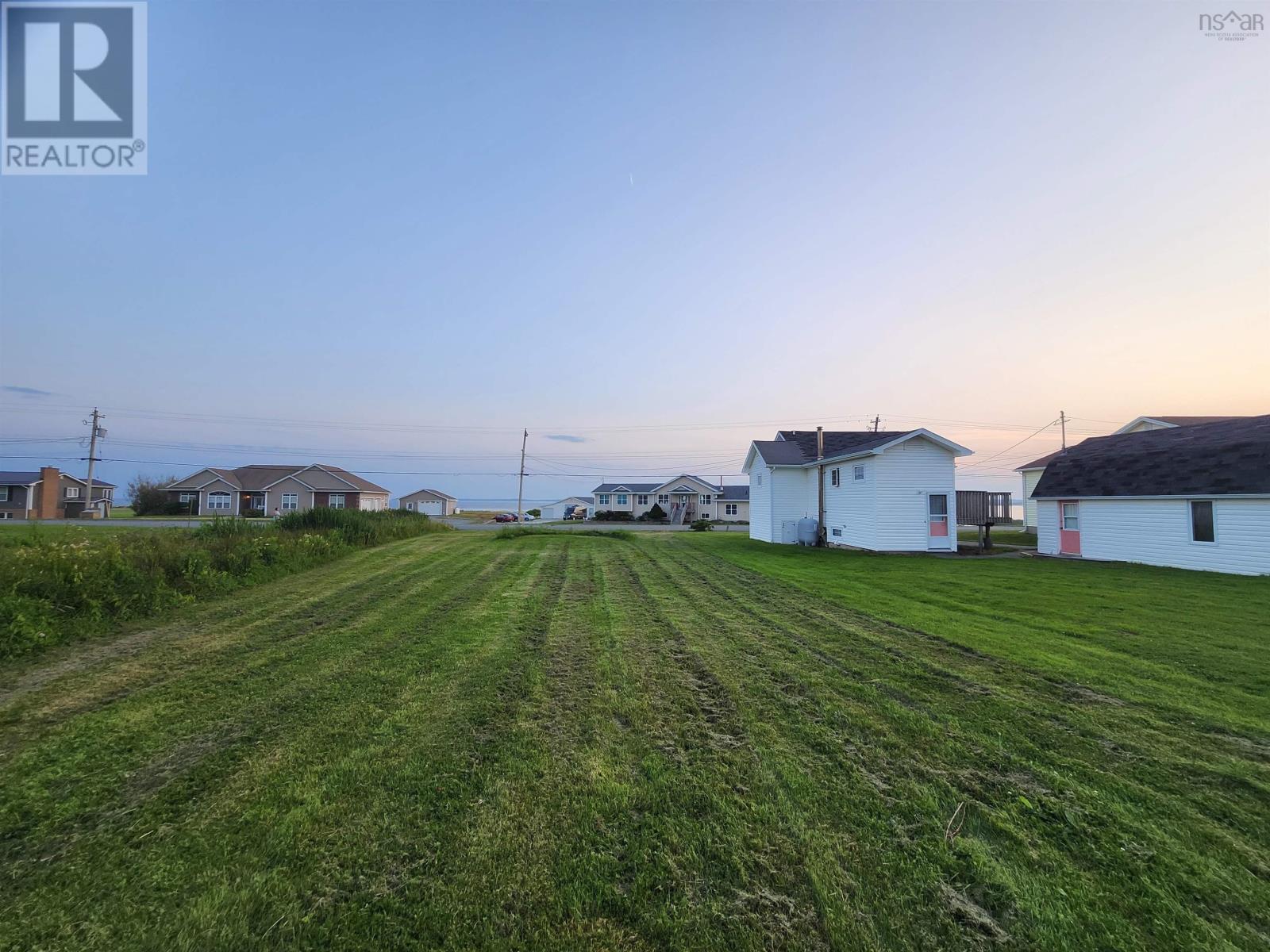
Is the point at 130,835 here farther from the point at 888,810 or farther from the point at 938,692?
the point at 938,692

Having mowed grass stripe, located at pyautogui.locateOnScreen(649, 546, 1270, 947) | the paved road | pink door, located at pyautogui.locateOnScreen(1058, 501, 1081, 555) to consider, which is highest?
pink door, located at pyautogui.locateOnScreen(1058, 501, 1081, 555)

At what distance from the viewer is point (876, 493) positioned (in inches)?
687

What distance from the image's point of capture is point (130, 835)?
2691mm

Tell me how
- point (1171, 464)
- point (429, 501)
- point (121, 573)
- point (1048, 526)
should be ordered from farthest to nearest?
1. point (429, 501)
2. point (1048, 526)
3. point (1171, 464)
4. point (121, 573)

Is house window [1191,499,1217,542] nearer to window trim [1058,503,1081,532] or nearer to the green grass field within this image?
window trim [1058,503,1081,532]

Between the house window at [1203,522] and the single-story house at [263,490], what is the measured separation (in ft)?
174

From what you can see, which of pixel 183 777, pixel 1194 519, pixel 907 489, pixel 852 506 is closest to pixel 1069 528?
pixel 1194 519

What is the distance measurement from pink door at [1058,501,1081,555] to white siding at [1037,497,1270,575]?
0.17m

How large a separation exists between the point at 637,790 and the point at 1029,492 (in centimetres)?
3199

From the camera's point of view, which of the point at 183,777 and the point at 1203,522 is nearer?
the point at 183,777

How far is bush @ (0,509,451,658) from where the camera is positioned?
20.6 ft

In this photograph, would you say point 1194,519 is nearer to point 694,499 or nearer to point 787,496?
point 787,496

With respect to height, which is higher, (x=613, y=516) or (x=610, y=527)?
(x=613, y=516)

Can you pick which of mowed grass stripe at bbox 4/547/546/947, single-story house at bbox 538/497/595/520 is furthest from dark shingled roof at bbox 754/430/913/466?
single-story house at bbox 538/497/595/520
